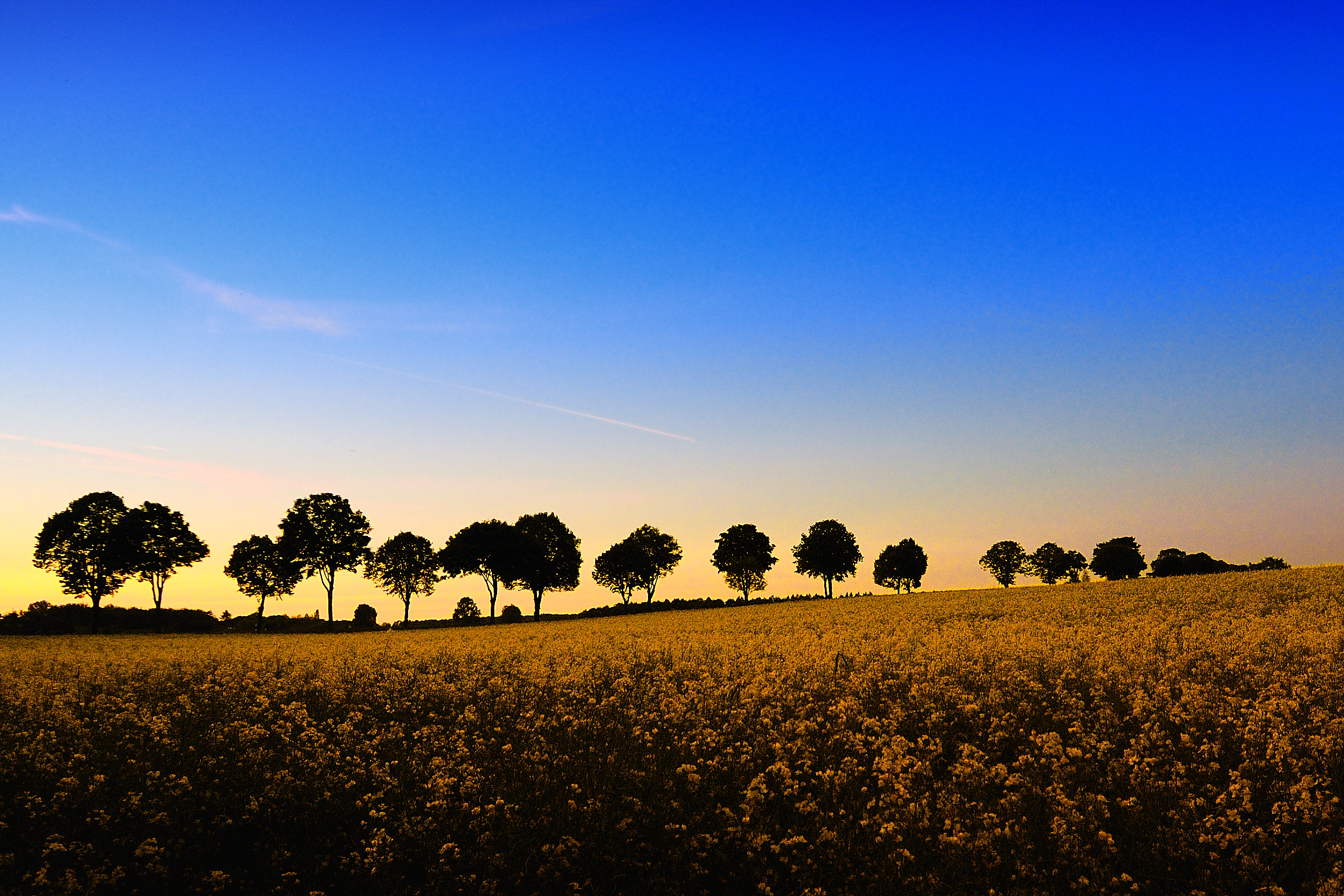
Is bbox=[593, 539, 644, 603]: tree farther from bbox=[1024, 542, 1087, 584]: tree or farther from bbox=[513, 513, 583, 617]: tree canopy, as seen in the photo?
bbox=[1024, 542, 1087, 584]: tree

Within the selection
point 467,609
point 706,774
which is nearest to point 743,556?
point 467,609

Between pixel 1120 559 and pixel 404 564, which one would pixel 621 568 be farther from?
pixel 1120 559

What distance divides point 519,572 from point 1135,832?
2720 inches

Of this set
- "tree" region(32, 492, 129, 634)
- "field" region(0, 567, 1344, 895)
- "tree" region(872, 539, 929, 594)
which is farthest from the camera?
"tree" region(872, 539, 929, 594)

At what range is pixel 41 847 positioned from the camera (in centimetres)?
1025

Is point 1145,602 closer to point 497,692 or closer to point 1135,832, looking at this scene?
point 1135,832

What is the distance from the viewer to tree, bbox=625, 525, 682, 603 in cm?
9194

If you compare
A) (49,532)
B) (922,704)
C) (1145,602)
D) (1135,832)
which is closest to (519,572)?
(49,532)

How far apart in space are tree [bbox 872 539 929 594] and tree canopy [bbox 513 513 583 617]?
4808 centimetres

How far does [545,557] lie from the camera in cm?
7962

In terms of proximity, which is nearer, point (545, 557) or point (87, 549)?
point (87, 549)

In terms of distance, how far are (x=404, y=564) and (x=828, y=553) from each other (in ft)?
169

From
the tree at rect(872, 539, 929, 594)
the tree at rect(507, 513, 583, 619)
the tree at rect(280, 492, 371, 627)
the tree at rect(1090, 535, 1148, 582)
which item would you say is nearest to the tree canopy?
the tree at rect(507, 513, 583, 619)

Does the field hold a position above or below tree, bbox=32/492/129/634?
below
